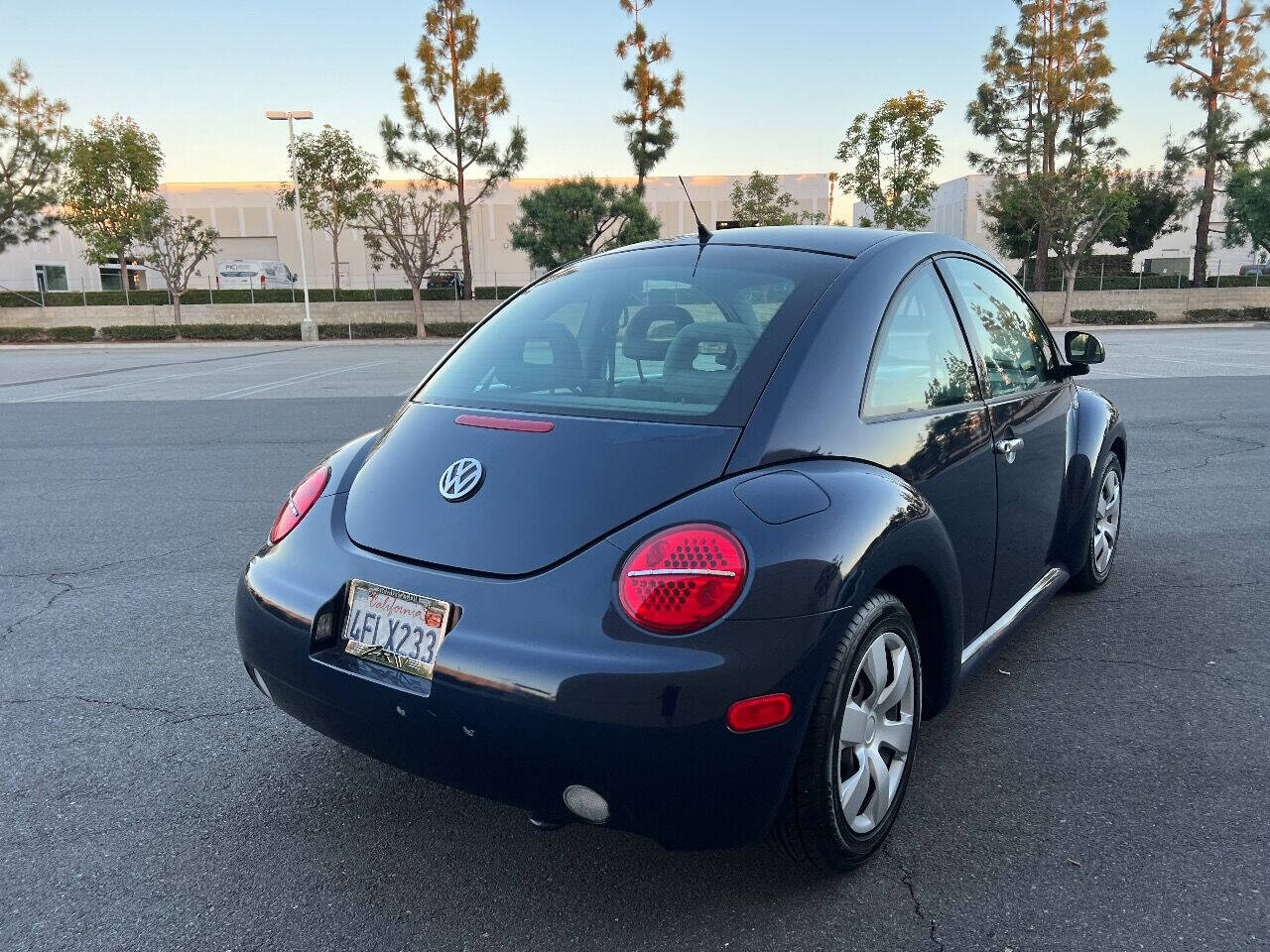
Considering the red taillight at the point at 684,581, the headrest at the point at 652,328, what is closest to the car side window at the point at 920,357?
the headrest at the point at 652,328

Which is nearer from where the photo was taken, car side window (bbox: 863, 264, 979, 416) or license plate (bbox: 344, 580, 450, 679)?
license plate (bbox: 344, 580, 450, 679)

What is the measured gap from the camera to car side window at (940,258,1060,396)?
10.5 ft

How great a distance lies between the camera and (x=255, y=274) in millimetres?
48531

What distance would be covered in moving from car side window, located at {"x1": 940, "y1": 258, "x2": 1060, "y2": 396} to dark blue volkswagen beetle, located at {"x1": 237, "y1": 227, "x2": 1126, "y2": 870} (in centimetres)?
8

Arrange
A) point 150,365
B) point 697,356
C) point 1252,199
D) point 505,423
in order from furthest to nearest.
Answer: point 1252,199, point 150,365, point 697,356, point 505,423

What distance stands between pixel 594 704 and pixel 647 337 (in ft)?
4.09

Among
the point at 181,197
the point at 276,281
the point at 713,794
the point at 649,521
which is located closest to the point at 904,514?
the point at 649,521

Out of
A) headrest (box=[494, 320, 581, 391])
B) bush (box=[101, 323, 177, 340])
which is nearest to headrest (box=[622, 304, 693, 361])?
headrest (box=[494, 320, 581, 391])

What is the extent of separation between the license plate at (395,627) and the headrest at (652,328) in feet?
3.27

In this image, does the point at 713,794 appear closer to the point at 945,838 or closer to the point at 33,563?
the point at 945,838

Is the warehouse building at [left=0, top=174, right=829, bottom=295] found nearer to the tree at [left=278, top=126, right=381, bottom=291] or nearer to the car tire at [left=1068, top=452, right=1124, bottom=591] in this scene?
the tree at [left=278, top=126, right=381, bottom=291]

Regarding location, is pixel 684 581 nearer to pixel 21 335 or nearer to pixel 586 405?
pixel 586 405

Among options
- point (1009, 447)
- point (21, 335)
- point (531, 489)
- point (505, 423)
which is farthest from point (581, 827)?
point (21, 335)

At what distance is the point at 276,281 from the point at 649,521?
172 feet
